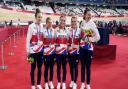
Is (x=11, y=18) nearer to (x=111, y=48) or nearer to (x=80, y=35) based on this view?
(x=111, y=48)

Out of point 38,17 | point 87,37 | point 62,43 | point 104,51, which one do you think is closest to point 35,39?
point 38,17

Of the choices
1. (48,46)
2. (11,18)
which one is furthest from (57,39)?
(11,18)

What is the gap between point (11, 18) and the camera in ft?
98.5

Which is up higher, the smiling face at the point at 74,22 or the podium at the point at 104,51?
the smiling face at the point at 74,22

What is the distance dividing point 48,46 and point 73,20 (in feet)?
2.60

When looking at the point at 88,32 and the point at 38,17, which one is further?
the point at 88,32

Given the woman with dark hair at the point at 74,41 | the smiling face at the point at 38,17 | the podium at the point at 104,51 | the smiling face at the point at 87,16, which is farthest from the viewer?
the podium at the point at 104,51

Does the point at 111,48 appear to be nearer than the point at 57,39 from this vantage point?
No

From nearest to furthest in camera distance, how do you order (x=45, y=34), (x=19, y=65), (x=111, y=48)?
(x=45, y=34) < (x=19, y=65) < (x=111, y=48)

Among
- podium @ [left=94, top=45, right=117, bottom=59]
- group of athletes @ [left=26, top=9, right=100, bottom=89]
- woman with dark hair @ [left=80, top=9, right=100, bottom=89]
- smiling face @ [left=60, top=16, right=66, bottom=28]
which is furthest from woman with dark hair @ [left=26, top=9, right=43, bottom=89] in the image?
podium @ [left=94, top=45, right=117, bottom=59]

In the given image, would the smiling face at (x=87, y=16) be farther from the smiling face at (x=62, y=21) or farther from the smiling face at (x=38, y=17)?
the smiling face at (x=38, y=17)

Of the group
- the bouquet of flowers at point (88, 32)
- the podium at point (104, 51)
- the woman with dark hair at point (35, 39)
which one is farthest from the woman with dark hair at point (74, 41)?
the podium at point (104, 51)

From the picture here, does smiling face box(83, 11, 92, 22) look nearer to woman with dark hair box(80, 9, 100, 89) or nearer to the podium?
woman with dark hair box(80, 9, 100, 89)

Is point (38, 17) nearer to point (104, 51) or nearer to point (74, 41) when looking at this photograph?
point (74, 41)
